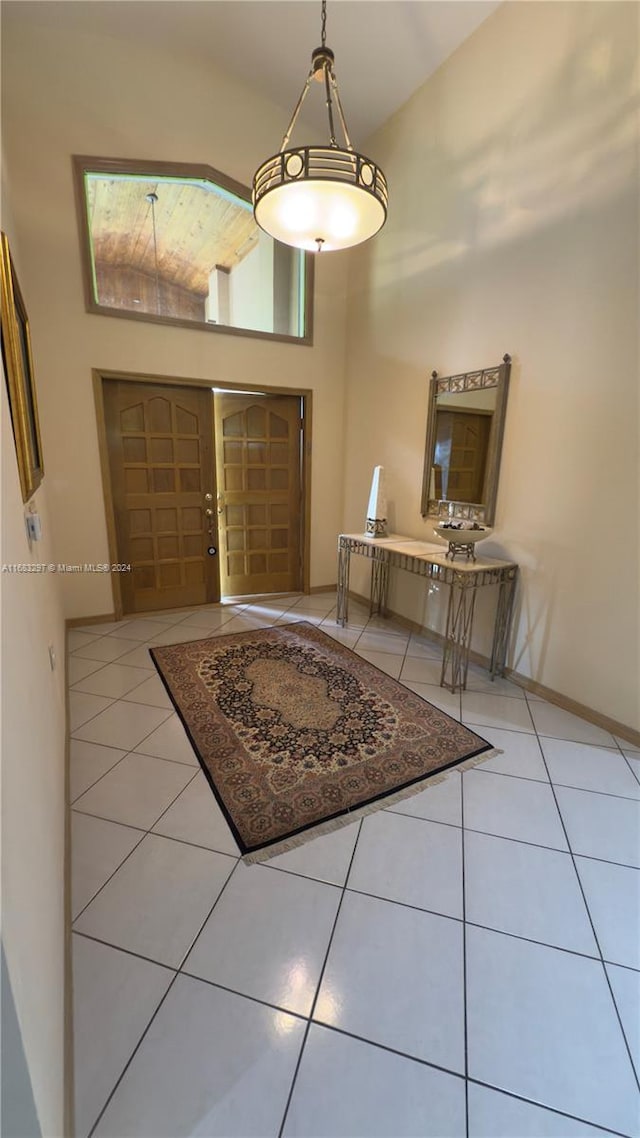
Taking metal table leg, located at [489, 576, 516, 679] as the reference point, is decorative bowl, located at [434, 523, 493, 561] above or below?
above

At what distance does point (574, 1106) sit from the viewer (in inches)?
38.5

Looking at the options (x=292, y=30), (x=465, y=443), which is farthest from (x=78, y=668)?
(x=292, y=30)

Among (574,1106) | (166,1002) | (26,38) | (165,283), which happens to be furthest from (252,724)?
Result: (26,38)

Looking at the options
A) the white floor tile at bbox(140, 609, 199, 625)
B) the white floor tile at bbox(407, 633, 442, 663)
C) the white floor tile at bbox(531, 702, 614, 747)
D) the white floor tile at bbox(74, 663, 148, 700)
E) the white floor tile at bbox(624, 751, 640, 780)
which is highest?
the white floor tile at bbox(140, 609, 199, 625)

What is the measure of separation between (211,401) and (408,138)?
244cm

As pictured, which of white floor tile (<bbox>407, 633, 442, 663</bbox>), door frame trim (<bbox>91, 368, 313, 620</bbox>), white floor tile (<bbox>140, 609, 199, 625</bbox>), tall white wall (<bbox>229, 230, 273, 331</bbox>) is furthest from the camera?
tall white wall (<bbox>229, 230, 273, 331</bbox>)

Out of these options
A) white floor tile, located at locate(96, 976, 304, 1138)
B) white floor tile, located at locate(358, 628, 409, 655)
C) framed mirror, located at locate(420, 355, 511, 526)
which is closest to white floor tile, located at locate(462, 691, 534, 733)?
white floor tile, located at locate(358, 628, 409, 655)

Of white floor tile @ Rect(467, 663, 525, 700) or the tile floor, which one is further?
white floor tile @ Rect(467, 663, 525, 700)

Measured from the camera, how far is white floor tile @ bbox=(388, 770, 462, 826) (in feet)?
5.73

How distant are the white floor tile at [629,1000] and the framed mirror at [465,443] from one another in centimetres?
222

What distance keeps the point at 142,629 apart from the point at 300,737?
6.47 feet

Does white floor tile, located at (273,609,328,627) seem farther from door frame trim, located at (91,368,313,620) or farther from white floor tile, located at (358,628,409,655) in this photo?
door frame trim, located at (91,368,313,620)

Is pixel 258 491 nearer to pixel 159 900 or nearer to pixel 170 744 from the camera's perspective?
pixel 170 744

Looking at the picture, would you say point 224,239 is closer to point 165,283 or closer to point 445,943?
point 165,283
